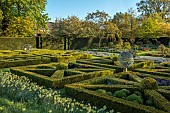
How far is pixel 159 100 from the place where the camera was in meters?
5.89

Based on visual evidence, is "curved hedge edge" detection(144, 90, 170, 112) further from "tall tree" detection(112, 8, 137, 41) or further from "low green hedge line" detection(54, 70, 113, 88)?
"tall tree" detection(112, 8, 137, 41)

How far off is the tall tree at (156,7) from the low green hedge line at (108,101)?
143ft

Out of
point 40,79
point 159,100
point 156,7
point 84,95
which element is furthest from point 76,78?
point 156,7

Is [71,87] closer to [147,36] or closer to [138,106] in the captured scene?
[138,106]

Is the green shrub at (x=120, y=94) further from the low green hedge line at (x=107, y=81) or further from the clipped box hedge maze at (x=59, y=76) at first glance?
the clipped box hedge maze at (x=59, y=76)

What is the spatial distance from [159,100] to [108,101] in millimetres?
1253

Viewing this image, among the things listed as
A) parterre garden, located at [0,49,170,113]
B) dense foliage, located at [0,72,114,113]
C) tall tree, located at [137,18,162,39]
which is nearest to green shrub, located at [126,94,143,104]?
parterre garden, located at [0,49,170,113]

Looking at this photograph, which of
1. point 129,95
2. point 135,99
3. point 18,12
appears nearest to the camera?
point 135,99

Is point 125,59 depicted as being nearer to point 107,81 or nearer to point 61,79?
point 107,81

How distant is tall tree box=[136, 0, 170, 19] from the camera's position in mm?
47406

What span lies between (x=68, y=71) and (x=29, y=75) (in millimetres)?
1602

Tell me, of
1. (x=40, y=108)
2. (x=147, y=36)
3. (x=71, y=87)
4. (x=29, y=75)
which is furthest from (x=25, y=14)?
(x=40, y=108)

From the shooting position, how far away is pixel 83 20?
3997 centimetres

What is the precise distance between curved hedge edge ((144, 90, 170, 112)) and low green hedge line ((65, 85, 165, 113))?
12.6 inches
